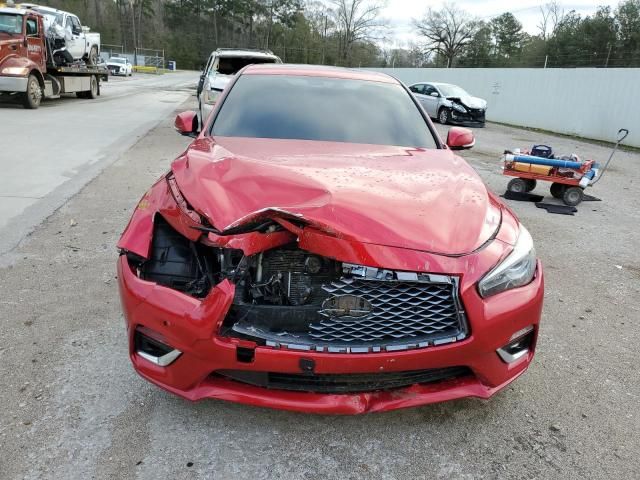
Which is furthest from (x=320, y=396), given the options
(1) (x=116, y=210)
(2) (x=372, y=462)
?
(1) (x=116, y=210)

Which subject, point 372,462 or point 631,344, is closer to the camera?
point 372,462

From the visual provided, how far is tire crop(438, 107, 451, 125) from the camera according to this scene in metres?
17.6

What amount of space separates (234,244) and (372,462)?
1.08m

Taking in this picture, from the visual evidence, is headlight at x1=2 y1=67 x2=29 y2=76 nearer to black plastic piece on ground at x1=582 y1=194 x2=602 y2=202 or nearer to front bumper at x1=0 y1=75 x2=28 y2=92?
front bumper at x1=0 y1=75 x2=28 y2=92

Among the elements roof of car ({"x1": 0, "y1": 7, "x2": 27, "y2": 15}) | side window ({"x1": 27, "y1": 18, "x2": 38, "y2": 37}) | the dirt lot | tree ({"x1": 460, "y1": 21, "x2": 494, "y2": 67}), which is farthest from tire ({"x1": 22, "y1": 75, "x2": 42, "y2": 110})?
tree ({"x1": 460, "y1": 21, "x2": 494, "y2": 67})

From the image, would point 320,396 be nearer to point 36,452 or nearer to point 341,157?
point 36,452

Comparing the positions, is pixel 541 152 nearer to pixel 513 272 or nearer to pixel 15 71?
pixel 513 272

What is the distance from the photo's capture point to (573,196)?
693cm

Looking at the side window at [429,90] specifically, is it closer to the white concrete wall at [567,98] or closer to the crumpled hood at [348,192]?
the white concrete wall at [567,98]

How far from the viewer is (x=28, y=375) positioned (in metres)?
2.58

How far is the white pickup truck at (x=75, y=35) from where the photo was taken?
53.8 feet

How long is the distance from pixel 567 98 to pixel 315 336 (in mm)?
18292

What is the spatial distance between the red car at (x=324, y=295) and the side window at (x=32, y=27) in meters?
15.3

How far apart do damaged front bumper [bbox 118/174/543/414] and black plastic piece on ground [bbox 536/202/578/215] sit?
5006 millimetres
